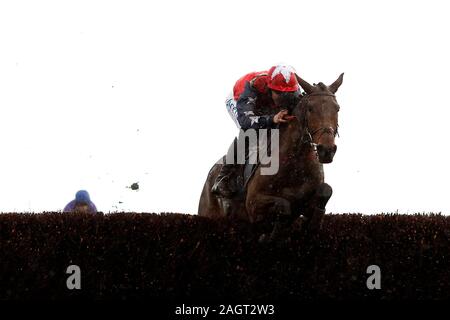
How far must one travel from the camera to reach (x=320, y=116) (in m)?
9.33

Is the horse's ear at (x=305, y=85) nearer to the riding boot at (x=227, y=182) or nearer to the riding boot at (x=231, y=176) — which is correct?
the riding boot at (x=231, y=176)

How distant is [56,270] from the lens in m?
10.5

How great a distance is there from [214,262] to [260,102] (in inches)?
→ 67.2

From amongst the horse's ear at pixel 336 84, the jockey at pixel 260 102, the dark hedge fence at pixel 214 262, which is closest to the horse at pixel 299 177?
the horse's ear at pixel 336 84

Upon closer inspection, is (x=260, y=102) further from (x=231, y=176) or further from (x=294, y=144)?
(x=231, y=176)

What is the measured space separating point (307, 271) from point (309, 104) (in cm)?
189

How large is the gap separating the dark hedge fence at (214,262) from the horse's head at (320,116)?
1.36m

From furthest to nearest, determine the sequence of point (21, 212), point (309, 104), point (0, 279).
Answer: point (21, 212) < point (0, 279) < point (309, 104)

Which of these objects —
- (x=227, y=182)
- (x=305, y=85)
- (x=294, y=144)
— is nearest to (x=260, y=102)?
(x=294, y=144)

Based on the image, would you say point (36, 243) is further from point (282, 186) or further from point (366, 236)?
point (366, 236)

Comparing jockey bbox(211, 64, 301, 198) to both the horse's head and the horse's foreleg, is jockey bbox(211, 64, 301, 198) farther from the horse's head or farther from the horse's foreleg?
the horse's foreleg

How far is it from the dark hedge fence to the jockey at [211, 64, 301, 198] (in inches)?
19.3
